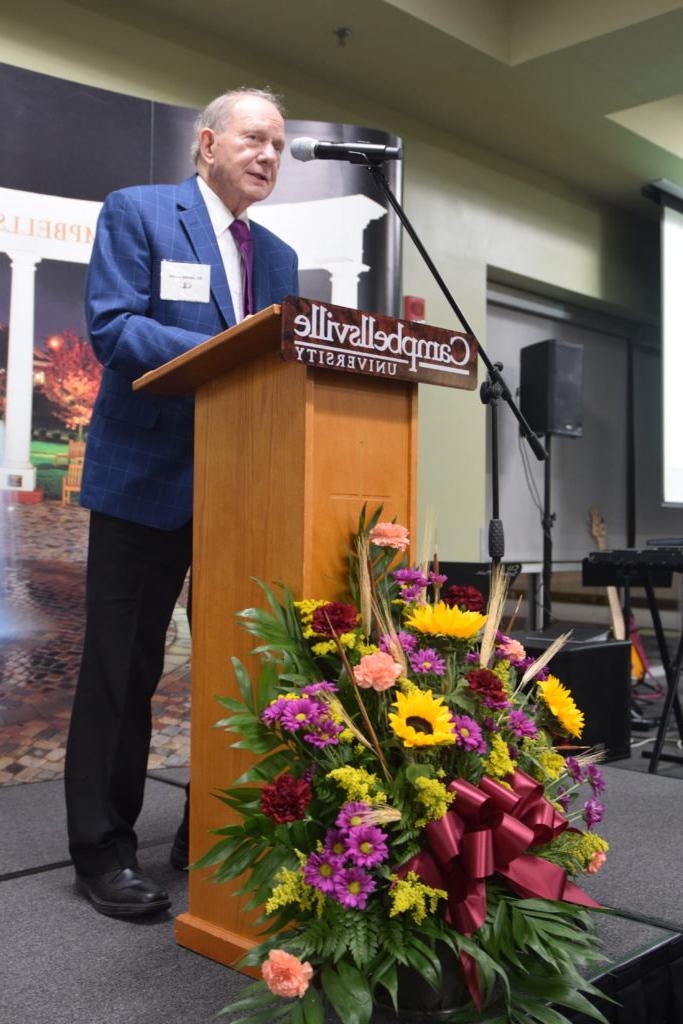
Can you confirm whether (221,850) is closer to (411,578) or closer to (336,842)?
(336,842)

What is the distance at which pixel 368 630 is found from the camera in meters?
1.40

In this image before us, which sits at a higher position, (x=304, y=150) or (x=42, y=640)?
(x=304, y=150)

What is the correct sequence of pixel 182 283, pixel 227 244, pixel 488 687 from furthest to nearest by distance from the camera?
pixel 227 244, pixel 182 283, pixel 488 687

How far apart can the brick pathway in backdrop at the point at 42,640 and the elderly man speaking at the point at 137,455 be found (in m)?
1.20

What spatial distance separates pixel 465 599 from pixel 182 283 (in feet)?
2.68

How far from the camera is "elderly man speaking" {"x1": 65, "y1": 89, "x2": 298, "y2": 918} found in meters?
1.87

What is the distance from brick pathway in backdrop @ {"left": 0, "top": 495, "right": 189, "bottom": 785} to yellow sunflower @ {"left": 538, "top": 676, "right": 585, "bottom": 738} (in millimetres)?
1765

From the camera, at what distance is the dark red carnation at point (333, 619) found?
1.34m

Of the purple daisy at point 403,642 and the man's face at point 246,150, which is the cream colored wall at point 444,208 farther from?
the purple daisy at point 403,642

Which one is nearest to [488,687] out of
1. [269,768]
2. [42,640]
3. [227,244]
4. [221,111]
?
[269,768]

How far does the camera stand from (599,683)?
358 centimetres

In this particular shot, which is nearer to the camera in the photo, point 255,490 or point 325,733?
point 325,733

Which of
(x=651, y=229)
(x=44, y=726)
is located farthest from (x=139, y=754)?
(x=651, y=229)

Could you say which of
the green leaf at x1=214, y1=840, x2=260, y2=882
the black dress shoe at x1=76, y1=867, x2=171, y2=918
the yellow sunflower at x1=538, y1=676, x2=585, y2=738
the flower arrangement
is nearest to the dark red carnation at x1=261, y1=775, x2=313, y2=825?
the flower arrangement
